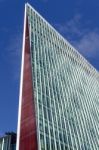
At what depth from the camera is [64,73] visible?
314 ft

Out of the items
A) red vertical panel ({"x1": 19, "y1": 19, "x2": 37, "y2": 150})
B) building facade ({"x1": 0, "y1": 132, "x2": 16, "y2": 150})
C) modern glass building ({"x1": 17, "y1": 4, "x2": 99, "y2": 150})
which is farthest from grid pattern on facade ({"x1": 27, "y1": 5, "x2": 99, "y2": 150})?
building facade ({"x1": 0, "y1": 132, "x2": 16, "y2": 150})

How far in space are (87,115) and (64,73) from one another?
44.4ft

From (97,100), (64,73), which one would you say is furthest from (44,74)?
(97,100)

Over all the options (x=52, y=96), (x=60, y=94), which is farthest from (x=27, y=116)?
(x=60, y=94)

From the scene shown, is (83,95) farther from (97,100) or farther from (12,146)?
(12,146)

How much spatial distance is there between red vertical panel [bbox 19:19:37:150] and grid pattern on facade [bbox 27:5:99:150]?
1.04 metres

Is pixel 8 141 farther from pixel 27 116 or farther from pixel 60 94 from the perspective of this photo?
pixel 27 116

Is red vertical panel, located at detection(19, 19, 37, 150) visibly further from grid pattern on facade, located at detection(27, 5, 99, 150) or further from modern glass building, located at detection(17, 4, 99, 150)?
grid pattern on facade, located at detection(27, 5, 99, 150)

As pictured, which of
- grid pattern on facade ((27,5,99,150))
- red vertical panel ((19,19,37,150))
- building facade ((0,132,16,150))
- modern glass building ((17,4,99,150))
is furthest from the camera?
building facade ((0,132,16,150))

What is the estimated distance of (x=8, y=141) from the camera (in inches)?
3406

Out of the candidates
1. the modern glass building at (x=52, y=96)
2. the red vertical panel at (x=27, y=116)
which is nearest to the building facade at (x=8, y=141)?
the modern glass building at (x=52, y=96)

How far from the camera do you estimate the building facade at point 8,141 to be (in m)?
85.4

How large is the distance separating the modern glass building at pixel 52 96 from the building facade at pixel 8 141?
15784mm

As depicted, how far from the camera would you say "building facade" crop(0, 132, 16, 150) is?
85375 mm
